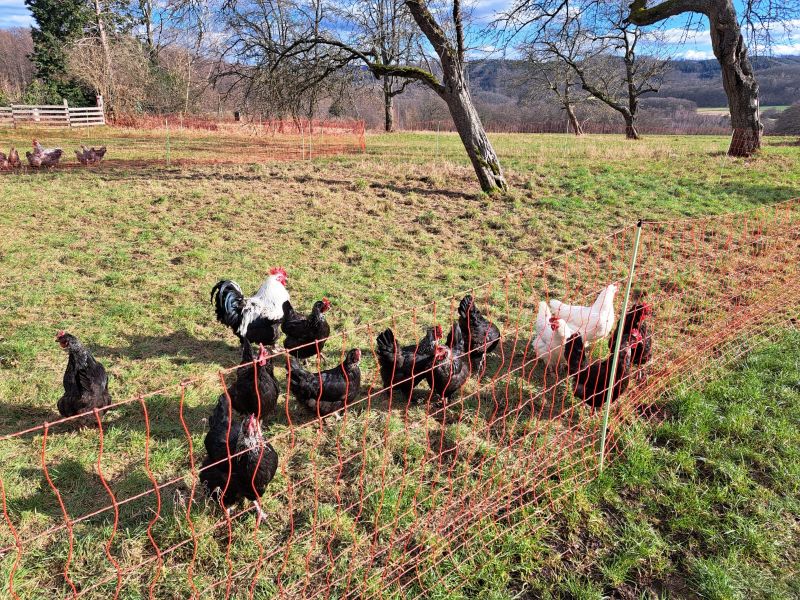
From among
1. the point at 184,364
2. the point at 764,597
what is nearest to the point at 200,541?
the point at 184,364

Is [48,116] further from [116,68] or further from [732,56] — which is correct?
[732,56]

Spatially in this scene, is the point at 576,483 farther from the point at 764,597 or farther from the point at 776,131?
the point at 776,131

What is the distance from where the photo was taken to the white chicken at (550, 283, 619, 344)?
15.3ft

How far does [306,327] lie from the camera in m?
4.77

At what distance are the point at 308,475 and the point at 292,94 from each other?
33.0ft

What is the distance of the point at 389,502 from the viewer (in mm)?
3232

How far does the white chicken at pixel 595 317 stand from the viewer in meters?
4.65

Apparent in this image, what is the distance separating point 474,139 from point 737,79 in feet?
34.6

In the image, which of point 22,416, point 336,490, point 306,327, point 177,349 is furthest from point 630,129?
point 22,416

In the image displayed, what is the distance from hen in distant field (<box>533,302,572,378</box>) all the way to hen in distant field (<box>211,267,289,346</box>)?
102 inches

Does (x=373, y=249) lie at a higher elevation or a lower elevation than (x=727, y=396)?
higher

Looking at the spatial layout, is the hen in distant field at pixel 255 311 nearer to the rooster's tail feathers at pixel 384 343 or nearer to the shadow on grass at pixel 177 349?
the shadow on grass at pixel 177 349

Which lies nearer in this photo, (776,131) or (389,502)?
(389,502)

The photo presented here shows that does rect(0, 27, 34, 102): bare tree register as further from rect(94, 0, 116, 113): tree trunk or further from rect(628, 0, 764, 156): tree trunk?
rect(628, 0, 764, 156): tree trunk
